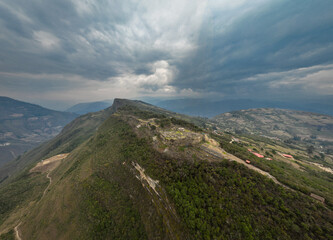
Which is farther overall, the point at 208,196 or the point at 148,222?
the point at 148,222

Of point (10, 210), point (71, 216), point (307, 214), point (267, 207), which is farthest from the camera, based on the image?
point (10, 210)

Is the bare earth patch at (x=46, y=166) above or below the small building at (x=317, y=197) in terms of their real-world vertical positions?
below

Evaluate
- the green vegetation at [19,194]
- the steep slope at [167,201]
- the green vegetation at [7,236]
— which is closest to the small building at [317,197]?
the steep slope at [167,201]

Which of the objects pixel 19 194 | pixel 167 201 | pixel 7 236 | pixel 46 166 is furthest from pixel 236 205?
pixel 46 166

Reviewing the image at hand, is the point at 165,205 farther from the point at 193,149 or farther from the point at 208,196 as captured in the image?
the point at 193,149

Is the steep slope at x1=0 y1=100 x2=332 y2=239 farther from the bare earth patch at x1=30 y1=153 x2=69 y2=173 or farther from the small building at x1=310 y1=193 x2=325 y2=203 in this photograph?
the bare earth patch at x1=30 y1=153 x2=69 y2=173

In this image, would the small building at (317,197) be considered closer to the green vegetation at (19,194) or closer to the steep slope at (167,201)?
the steep slope at (167,201)

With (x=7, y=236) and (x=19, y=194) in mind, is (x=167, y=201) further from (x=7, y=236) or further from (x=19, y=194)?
(x=19, y=194)

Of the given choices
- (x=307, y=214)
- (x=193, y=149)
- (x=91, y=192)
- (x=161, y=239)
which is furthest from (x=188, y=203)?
(x=91, y=192)
